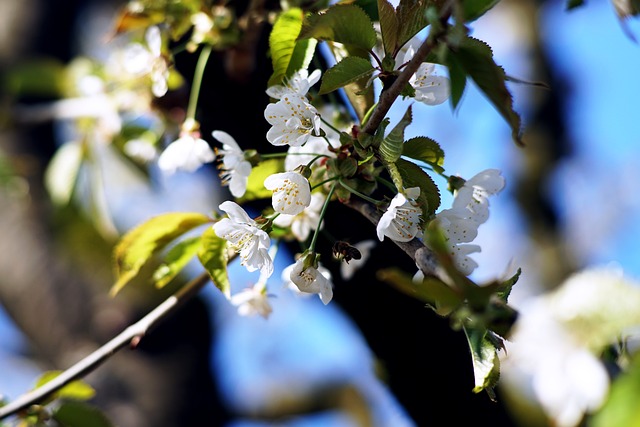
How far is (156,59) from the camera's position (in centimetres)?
83

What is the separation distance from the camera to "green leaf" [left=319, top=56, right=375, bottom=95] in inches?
21.0

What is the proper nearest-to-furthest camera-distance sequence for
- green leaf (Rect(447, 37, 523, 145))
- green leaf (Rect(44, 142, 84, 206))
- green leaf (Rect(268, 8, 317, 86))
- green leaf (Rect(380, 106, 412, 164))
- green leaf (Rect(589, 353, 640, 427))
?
green leaf (Rect(589, 353, 640, 427))
green leaf (Rect(447, 37, 523, 145))
green leaf (Rect(380, 106, 412, 164))
green leaf (Rect(268, 8, 317, 86))
green leaf (Rect(44, 142, 84, 206))

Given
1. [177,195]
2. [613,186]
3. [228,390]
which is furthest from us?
[613,186]

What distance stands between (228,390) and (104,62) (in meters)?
1.17

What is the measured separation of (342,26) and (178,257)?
1.10 ft

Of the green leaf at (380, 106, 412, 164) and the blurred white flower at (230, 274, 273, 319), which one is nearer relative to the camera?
the green leaf at (380, 106, 412, 164)

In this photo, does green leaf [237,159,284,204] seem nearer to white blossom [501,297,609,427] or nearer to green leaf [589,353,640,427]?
white blossom [501,297,609,427]

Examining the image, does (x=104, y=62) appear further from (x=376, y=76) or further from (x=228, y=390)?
(x=228, y=390)

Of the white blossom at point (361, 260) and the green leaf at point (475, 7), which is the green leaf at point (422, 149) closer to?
the green leaf at point (475, 7)

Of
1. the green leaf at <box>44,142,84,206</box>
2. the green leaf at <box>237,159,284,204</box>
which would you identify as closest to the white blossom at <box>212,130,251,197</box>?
the green leaf at <box>237,159,284,204</box>

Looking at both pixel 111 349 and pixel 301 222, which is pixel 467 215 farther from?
→ pixel 111 349

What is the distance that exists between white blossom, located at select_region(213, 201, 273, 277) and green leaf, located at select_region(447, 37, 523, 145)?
0.25 meters

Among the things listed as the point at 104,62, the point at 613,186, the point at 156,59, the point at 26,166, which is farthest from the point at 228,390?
the point at 613,186

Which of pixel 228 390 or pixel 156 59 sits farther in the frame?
pixel 228 390
